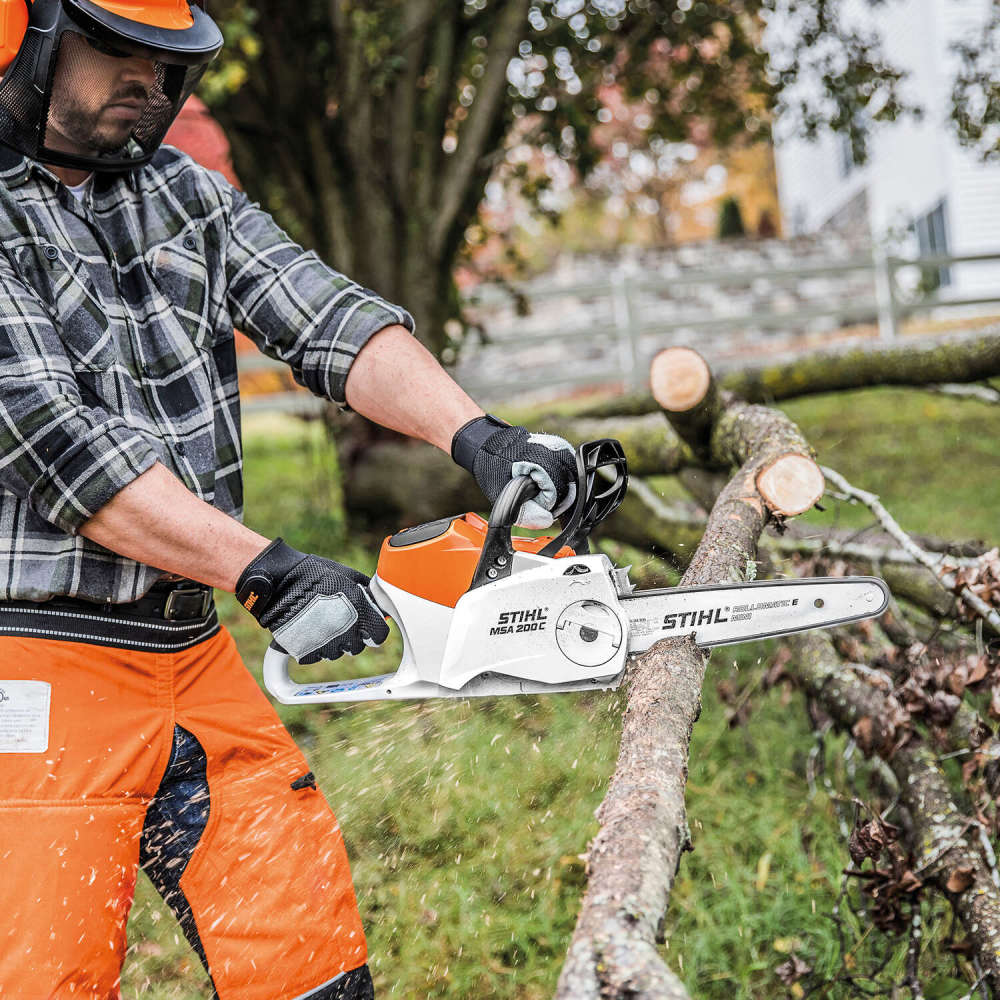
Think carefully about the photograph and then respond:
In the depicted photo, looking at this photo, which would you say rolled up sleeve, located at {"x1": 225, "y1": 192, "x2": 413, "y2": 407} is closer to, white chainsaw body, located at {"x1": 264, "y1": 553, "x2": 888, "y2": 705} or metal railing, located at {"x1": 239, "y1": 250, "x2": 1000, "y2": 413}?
white chainsaw body, located at {"x1": 264, "y1": 553, "x2": 888, "y2": 705}

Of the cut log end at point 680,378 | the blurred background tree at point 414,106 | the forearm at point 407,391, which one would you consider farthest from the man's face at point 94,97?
the blurred background tree at point 414,106

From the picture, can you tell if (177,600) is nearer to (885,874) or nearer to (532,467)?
(532,467)

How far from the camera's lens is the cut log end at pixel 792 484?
7.49 ft

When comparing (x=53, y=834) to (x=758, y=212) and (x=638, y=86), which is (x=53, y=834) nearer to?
(x=638, y=86)

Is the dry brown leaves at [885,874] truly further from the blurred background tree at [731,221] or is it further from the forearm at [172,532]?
the blurred background tree at [731,221]

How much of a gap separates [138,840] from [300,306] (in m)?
1.02

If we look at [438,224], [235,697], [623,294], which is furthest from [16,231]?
[623,294]

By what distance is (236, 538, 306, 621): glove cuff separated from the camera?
161cm

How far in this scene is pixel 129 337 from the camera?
6.00ft

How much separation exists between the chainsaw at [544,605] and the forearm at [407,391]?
0.84 ft

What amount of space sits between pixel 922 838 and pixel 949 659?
0.64m

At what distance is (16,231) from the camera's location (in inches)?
67.0

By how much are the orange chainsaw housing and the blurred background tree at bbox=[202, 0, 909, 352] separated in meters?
3.74

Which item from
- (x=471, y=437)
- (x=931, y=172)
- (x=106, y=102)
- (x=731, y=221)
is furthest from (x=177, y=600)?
(x=731, y=221)
